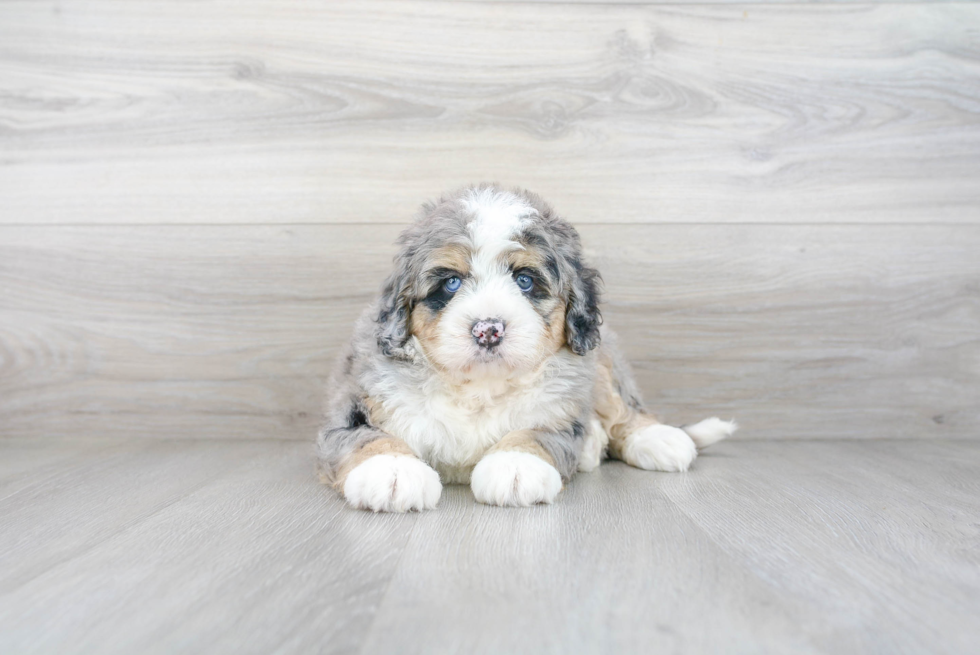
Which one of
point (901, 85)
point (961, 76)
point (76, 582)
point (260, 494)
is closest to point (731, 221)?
point (901, 85)

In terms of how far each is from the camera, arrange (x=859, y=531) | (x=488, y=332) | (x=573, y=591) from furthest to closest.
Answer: (x=488, y=332) < (x=859, y=531) < (x=573, y=591)

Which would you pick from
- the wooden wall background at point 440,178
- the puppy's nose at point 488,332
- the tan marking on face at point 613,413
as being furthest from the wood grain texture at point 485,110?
the puppy's nose at point 488,332

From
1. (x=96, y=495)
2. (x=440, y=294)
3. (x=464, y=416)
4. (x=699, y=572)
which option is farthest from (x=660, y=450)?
(x=96, y=495)

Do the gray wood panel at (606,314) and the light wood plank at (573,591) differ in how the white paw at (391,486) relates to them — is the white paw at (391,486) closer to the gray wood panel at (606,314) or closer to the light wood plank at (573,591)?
the light wood plank at (573,591)

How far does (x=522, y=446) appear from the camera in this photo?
79.5 inches

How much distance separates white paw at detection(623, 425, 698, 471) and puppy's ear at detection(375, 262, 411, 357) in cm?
89

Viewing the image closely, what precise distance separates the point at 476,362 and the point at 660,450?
2.65 ft

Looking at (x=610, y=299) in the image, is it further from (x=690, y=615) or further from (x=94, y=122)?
(x=94, y=122)

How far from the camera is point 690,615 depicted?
46.4 inches

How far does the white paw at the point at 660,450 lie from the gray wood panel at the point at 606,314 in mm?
531

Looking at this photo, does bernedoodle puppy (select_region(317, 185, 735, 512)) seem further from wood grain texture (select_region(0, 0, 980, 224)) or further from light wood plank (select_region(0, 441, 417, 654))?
wood grain texture (select_region(0, 0, 980, 224))

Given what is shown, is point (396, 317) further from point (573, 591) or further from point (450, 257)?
point (573, 591)

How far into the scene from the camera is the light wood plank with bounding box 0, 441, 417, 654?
1109 millimetres

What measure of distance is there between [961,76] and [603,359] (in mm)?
1903
